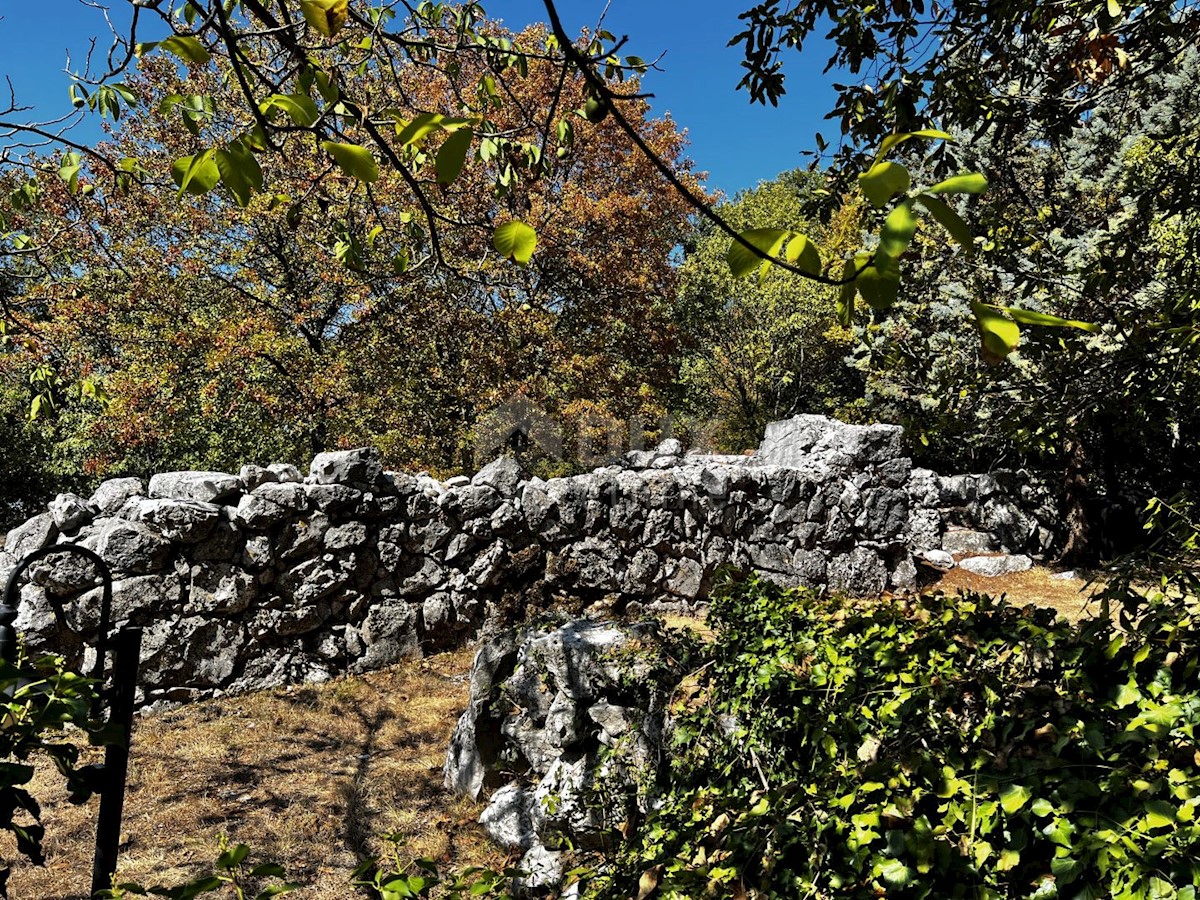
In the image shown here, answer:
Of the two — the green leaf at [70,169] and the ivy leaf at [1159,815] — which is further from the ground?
the green leaf at [70,169]

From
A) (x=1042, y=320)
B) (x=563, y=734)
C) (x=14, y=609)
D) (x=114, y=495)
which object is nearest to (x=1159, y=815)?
(x=1042, y=320)

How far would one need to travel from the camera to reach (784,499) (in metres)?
8.23

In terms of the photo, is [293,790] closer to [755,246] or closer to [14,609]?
[14,609]

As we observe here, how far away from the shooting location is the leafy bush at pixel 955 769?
1.33 meters

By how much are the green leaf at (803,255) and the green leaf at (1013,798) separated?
4.07ft

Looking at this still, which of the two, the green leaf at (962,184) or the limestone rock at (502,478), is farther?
the limestone rock at (502,478)

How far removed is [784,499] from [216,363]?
707 centimetres

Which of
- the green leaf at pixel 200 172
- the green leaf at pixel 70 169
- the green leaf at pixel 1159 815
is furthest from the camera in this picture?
the green leaf at pixel 70 169

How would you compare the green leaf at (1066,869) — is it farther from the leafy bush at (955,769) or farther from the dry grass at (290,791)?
the dry grass at (290,791)

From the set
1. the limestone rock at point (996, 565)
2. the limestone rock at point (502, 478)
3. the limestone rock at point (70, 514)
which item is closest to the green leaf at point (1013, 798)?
the limestone rock at point (502, 478)

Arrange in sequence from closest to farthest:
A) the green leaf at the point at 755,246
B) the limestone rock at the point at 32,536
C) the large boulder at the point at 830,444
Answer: the green leaf at the point at 755,246, the limestone rock at the point at 32,536, the large boulder at the point at 830,444

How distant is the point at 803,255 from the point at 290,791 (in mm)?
5113

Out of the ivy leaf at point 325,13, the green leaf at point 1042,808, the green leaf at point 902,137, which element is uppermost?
the ivy leaf at point 325,13

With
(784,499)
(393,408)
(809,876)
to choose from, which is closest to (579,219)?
(393,408)
